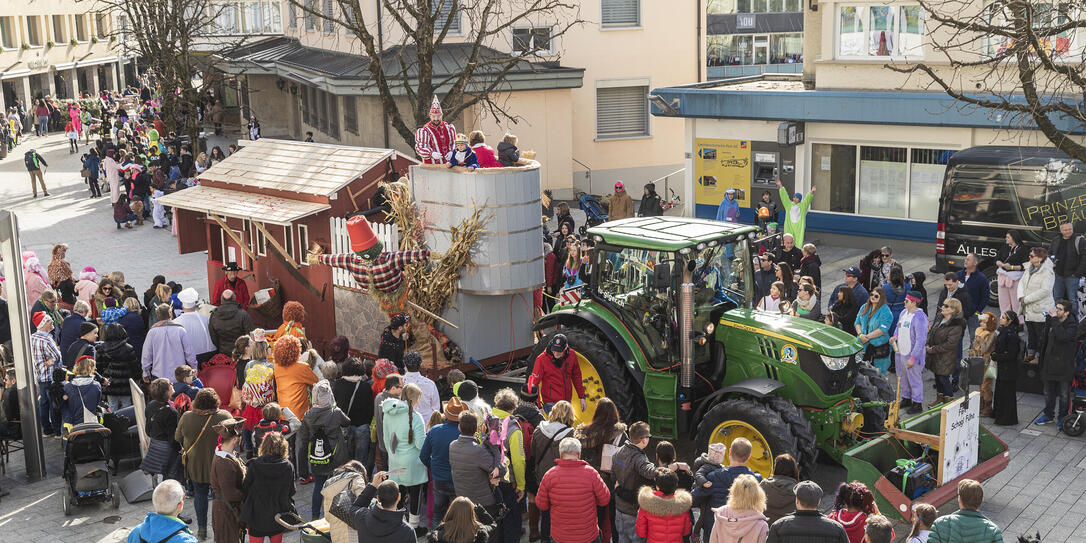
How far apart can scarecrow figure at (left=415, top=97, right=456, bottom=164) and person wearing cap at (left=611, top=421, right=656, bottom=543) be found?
217 inches

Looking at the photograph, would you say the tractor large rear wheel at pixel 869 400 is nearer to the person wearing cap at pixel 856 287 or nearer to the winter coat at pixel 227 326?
the person wearing cap at pixel 856 287

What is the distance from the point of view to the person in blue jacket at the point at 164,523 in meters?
7.35

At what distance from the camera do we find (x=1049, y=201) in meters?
17.9

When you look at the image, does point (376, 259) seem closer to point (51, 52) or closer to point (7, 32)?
point (7, 32)

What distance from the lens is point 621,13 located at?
3059 cm

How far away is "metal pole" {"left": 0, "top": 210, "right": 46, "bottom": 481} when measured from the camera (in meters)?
11.7

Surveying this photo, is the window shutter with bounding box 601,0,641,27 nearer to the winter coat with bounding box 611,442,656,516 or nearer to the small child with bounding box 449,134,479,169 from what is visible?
the small child with bounding box 449,134,479,169

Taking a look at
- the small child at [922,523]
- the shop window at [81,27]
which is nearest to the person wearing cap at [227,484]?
the small child at [922,523]

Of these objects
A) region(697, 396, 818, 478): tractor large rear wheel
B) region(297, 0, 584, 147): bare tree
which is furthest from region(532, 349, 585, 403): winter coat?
region(297, 0, 584, 147): bare tree

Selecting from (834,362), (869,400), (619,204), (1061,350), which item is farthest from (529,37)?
(834,362)

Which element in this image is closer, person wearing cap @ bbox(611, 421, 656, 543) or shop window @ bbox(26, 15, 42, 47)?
person wearing cap @ bbox(611, 421, 656, 543)

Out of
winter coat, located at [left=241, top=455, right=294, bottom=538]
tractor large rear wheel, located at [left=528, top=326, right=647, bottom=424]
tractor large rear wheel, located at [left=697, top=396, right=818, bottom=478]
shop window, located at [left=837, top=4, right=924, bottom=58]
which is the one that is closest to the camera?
winter coat, located at [left=241, top=455, right=294, bottom=538]

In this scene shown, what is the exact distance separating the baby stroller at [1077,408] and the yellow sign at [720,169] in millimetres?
12179

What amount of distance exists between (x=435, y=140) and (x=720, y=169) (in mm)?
12630
